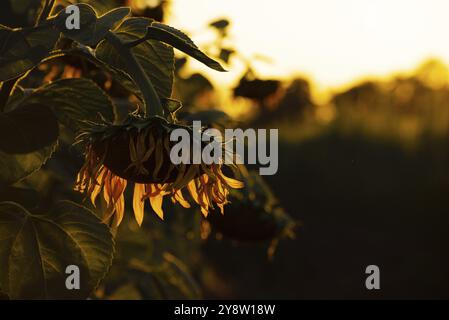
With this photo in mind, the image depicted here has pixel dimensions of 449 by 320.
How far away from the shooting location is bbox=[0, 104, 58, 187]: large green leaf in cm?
157

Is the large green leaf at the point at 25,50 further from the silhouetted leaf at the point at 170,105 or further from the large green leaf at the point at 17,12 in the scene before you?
the large green leaf at the point at 17,12

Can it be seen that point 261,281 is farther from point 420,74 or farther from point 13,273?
point 420,74

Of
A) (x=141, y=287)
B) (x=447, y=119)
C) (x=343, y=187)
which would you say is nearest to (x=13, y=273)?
(x=141, y=287)

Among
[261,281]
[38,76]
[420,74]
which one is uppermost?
[420,74]

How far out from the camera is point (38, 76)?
210 cm

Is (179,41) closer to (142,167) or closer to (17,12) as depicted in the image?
(142,167)

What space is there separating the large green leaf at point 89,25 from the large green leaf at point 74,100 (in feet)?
0.97

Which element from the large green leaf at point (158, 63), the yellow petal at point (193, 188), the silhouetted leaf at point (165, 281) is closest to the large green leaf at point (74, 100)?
the large green leaf at point (158, 63)

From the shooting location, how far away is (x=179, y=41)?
4.32 ft

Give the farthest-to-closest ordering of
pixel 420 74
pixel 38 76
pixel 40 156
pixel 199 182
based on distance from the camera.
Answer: pixel 420 74 < pixel 38 76 < pixel 40 156 < pixel 199 182

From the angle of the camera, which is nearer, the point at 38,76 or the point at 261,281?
the point at 38,76

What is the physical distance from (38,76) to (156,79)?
655mm

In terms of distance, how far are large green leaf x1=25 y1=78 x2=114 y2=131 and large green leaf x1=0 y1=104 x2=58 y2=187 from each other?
4cm
